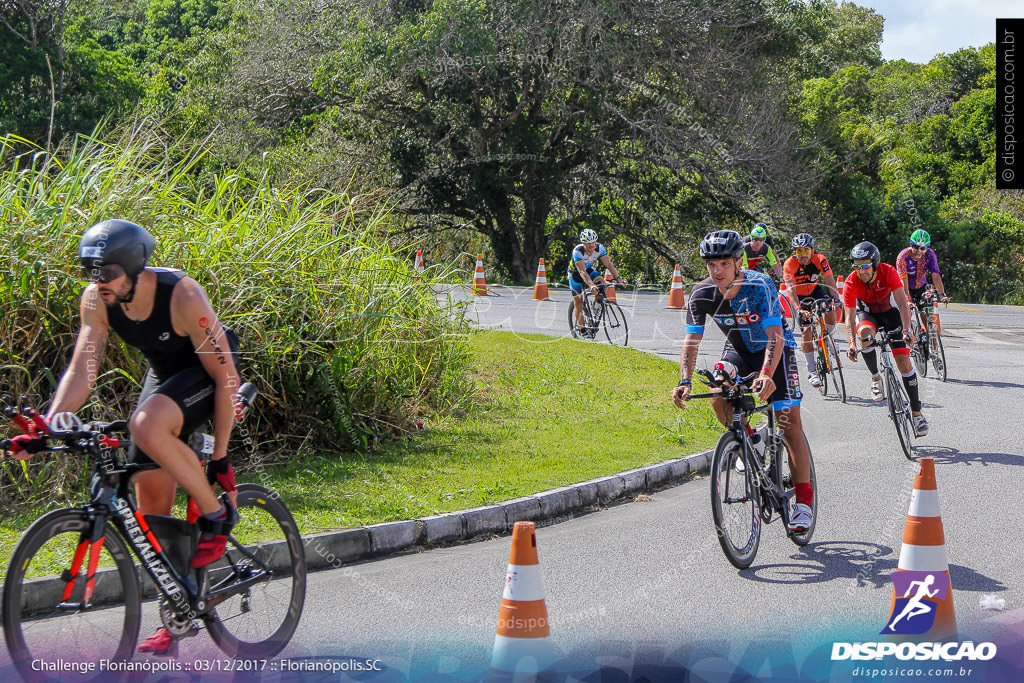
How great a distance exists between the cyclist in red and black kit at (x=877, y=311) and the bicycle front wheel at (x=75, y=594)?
7.34m

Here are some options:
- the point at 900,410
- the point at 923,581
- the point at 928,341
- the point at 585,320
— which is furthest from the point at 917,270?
the point at 923,581

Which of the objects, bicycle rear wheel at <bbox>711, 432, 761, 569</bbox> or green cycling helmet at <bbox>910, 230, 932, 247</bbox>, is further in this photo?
green cycling helmet at <bbox>910, 230, 932, 247</bbox>

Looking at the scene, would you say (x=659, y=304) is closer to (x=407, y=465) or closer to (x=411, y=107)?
(x=411, y=107)

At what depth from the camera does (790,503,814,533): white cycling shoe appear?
6.42m

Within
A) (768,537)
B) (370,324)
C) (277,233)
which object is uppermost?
(277,233)

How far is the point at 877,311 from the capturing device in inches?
393

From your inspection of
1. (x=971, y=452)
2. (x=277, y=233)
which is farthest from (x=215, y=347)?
(x=971, y=452)

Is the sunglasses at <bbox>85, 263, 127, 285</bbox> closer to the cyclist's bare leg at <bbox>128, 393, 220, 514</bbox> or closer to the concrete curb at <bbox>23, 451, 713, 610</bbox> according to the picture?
the cyclist's bare leg at <bbox>128, 393, 220, 514</bbox>

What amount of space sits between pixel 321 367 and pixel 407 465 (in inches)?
43.7

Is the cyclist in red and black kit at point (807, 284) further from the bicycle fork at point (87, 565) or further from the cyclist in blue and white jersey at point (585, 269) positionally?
the bicycle fork at point (87, 565)

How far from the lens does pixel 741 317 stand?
6.34 m

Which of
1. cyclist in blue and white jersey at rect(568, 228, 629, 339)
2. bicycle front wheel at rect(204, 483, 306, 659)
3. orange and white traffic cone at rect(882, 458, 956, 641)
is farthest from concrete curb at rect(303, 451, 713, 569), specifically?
cyclist in blue and white jersey at rect(568, 228, 629, 339)

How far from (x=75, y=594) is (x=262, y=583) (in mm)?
842

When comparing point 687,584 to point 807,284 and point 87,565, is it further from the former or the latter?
point 807,284
